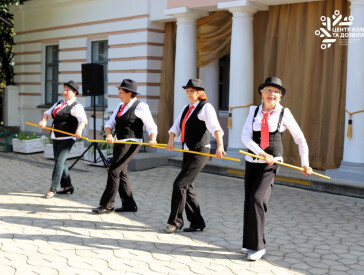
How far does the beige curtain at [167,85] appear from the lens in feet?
44.6

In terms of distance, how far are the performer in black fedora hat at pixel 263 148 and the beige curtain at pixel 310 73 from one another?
5101mm

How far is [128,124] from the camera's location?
6.95 meters

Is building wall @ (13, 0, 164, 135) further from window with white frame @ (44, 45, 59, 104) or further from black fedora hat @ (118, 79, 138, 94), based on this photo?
black fedora hat @ (118, 79, 138, 94)

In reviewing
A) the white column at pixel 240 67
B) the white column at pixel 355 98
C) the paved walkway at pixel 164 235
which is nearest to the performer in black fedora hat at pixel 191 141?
the paved walkway at pixel 164 235

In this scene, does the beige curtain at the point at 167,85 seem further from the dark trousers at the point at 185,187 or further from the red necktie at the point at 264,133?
the red necktie at the point at 264,133

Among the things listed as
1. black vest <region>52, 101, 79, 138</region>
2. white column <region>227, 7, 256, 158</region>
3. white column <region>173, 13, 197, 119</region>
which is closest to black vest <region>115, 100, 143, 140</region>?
black vest <region>52, 101, 79, 138</region>

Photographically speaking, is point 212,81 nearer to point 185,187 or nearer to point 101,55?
point 101,55

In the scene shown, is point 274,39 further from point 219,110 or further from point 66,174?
point 66,174

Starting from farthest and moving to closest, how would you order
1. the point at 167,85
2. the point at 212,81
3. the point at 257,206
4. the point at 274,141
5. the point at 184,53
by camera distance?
the point at 167,85 < the point at 212,81 < the point at 184,53 < the point at 274,141 < the point at 257,206

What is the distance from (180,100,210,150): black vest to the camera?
240 inches

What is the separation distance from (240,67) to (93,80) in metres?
3.41

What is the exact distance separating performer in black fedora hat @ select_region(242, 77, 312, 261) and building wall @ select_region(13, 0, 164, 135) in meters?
8.47

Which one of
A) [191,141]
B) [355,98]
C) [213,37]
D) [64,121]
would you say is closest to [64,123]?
[64,121]

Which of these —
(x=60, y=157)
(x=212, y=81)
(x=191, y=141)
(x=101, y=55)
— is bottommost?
(x=60, y=157)
